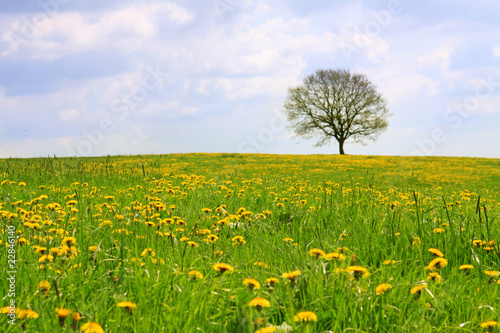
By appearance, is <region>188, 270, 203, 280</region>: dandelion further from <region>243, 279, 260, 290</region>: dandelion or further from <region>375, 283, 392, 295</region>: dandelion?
<region>375, 283, 392, 295</region>: dandelion

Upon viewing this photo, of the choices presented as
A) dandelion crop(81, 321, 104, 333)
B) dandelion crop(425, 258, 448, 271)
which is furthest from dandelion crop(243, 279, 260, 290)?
dandelion crop(425, 258, 448, 271)

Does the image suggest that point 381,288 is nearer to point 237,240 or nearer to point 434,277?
point 434,277

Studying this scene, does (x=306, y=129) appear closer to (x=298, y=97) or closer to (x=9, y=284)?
(x=298, y=97)

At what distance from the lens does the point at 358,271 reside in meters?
2.09

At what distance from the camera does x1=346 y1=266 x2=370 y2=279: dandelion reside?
6.64ft

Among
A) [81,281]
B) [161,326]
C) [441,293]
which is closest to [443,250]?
[441,293]

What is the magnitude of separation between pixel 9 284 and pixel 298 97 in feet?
150

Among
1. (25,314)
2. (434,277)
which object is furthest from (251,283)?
(434,277)

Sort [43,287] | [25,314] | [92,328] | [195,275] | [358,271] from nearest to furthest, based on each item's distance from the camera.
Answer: [92,328], [25,314], [358,271], [43,287], [195,275]

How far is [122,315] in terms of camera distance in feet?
6.98

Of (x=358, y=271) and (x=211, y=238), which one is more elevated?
(x=358, y=271)

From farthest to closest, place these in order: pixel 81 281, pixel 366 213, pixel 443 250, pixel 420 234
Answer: pixel 366 213 → pixel 420 234 → pixel 443 250 → pixel 81 281

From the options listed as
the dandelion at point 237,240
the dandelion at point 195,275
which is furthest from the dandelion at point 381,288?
the dandelion at point 237,240

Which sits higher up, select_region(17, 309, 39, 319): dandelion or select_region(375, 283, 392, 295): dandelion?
select_region(375, 283, 392, 295): dandelion
